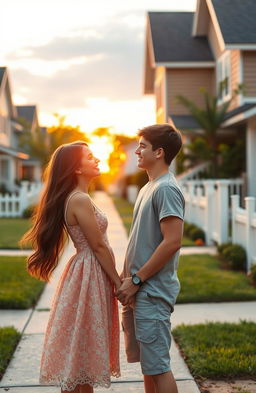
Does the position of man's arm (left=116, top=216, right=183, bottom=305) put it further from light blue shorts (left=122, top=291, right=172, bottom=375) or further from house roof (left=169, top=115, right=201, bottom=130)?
house roof (left=169, top=115, right=201, bottom=130)

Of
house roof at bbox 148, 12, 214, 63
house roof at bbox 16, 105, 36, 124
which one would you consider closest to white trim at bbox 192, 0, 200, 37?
house roof at bbox 148, 12, 214, 63

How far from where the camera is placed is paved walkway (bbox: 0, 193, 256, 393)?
13.4 feet

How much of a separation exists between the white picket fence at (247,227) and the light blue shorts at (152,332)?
530 centimetres

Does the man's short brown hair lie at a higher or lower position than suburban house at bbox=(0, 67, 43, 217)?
lower

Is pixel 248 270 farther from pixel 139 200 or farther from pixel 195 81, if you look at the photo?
pixel 195 81

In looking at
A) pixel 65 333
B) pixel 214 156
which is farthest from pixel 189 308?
pixel 214 156

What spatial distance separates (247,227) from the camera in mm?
8477

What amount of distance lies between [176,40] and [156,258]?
2006 centimetres

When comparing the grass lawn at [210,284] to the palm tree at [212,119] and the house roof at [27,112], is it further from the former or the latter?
the house roof at [27,112]

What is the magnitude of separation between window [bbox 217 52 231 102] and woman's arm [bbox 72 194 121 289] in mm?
15310

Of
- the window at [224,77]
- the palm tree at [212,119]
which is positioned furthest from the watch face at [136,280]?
the window at [224,77]

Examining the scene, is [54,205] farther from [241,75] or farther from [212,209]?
[241,75]

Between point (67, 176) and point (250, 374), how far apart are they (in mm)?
2179

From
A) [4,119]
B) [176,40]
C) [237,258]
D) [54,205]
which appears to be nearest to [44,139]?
[4,119]
